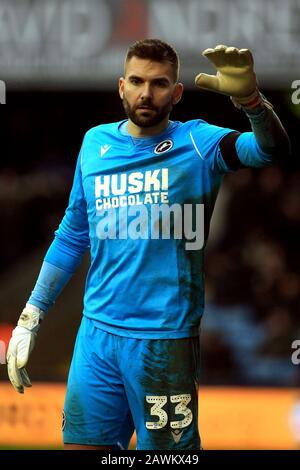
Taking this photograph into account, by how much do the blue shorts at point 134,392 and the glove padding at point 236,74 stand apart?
3.44 ft

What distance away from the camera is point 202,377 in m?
9.92

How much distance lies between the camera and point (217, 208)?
10820mm

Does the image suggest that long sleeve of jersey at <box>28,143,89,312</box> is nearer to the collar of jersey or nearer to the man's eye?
the collar of jersey

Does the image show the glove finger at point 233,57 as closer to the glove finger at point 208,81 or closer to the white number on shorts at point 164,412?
the glove finger at point 208,81

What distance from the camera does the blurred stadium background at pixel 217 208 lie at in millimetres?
9383

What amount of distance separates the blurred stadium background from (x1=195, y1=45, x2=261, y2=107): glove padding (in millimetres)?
5155

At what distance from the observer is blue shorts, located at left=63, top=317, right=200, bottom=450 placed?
Result: 15.1ft

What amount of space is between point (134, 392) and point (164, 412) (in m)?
0.15

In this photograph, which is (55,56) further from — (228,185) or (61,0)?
(228,185)

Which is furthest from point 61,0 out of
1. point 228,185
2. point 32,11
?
point 228,185

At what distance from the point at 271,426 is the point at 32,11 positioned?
4.02 meters

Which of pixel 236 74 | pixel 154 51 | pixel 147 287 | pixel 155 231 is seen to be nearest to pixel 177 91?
pixel 154 51

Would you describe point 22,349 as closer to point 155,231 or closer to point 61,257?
point 61,257

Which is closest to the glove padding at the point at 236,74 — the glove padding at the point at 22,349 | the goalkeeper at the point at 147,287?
the goalkeeper at the point at 147,287
